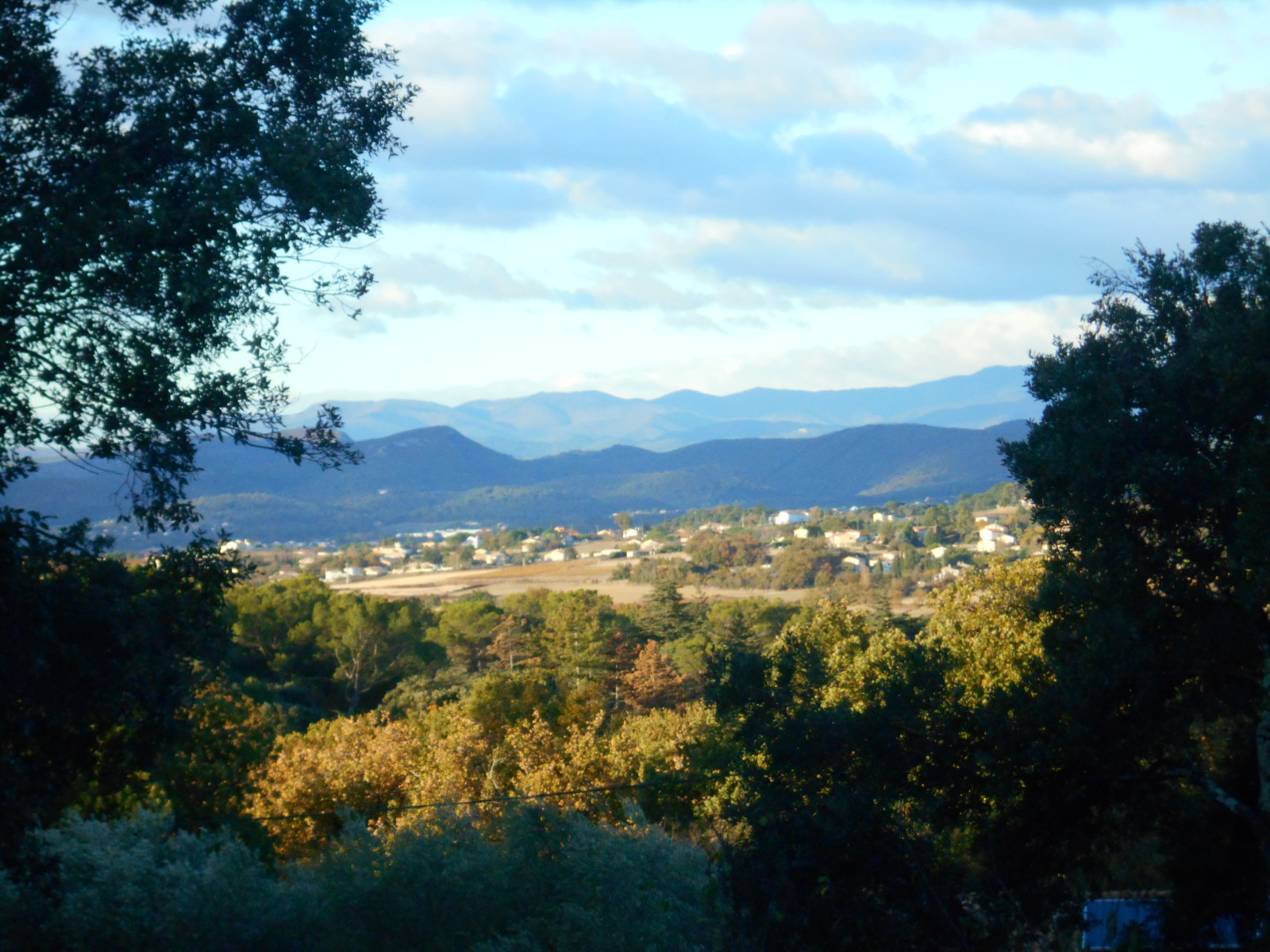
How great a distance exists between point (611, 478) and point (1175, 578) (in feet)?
499

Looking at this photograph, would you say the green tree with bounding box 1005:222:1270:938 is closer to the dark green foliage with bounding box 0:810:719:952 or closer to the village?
the dark green foliage with bounding box 0:810:719:952

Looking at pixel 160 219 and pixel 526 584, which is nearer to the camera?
pixel 160 219

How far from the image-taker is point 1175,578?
6.65 m

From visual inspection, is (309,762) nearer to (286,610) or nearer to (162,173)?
(162,173)

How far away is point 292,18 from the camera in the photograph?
5703 mm

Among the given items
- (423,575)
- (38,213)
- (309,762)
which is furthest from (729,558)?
(38,213)

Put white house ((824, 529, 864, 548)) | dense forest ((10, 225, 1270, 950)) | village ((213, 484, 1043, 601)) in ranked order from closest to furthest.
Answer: dense forest ((10, 225, 1270, 950)) < village ((213, 484, 1043, 601)) < white house ((824, 529, 864, 548))

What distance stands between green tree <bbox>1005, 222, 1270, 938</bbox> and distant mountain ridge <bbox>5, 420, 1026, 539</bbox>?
284 ft

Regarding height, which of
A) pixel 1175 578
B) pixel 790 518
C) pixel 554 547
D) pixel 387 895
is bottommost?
pixel 790 518

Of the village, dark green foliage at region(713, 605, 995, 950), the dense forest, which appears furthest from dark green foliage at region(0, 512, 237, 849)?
the village

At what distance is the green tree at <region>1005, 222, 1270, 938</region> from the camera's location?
20.3ft

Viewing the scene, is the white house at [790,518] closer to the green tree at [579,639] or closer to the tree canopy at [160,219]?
the green tree at [579,639]

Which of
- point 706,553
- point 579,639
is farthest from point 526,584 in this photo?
point 579,639

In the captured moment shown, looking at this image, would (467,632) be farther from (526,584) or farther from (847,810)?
(847,810)
